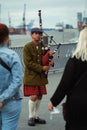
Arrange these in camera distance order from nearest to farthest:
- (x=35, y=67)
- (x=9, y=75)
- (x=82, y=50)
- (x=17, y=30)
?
(x=82, y=50) < (x=9, y=75) < (x=35, y=67) < (x=17, y=30)

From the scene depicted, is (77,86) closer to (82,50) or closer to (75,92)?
(75,92)

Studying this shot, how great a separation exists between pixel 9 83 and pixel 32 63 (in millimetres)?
2864

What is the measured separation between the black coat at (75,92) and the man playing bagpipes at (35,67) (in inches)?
125

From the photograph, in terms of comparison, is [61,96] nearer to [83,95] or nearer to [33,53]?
[83,95]

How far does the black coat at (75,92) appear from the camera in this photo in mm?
4770

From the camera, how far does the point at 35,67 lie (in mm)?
8047

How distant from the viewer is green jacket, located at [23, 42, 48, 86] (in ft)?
26.7

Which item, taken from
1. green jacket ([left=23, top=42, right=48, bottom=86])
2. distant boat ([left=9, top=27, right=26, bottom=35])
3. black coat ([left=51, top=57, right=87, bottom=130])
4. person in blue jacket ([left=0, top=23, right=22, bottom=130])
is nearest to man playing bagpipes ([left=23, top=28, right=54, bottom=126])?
green jacket ([left=23, top=42, right=48, bottom=86])

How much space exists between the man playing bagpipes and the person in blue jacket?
276 centimetres

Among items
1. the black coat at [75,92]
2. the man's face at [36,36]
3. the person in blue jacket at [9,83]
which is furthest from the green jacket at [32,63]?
the black coat at [75,92]

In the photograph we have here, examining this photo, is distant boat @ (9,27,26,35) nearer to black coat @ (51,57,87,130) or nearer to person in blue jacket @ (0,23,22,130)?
person in blue jacket @ (0,23,22,130)

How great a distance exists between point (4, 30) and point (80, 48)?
37.7 inches

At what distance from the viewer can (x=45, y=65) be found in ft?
27.0

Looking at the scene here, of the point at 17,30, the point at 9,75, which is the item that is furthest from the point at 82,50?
the point at 17,30
